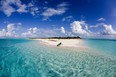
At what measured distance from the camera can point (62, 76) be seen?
8.01m

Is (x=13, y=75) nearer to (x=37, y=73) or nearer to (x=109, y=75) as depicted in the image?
(x=37, y=73)

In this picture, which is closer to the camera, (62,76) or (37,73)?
(62,76)

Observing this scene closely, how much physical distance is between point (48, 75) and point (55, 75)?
42cm

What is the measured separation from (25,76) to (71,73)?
2.76 meters

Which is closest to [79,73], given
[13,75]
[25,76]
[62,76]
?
[62,76]

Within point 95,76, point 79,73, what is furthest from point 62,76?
point 95,76

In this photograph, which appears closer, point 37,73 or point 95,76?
point 95,76

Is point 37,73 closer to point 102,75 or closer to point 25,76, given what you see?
point 25,76

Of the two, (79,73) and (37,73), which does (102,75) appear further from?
(37,73)

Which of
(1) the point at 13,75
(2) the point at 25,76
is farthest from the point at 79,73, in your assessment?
(1) the point at 13,75

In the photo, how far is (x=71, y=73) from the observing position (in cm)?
856

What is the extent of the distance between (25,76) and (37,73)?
861mm

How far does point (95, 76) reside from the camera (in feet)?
26.7

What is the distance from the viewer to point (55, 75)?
8.16 meters
